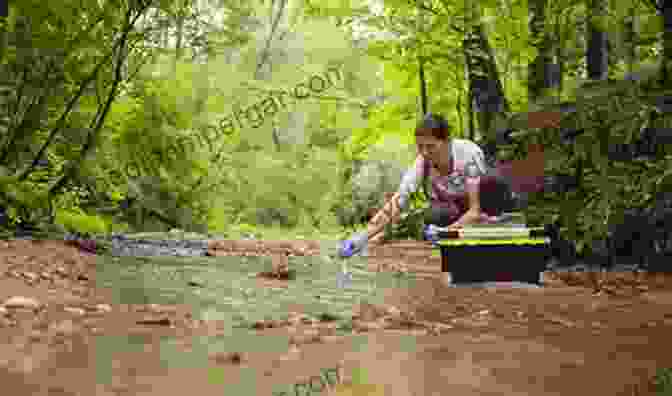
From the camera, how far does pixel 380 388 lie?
173 cm

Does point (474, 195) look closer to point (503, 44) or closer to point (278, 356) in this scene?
point (278, 356)

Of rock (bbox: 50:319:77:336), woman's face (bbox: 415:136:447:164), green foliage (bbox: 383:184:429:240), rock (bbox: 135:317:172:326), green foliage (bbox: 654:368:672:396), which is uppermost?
woman's face (bbox: 415:136:447:164)

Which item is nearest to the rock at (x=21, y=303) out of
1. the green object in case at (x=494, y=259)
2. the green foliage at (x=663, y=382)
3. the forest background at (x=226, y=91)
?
Result: the green object in case at (x=494, y=259)

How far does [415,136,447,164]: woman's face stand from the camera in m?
3.95

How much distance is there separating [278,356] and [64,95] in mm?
4898

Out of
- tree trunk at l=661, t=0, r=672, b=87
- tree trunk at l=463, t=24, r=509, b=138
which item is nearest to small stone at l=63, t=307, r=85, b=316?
tree trunk at l=661, t=0, r=672, b=87

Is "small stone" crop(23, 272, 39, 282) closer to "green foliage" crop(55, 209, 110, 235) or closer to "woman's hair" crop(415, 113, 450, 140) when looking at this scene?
"woman's hair" crop(415, 113, 450, 140)

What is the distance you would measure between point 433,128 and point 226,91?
1383 cm


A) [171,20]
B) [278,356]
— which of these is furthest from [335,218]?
[278,356]

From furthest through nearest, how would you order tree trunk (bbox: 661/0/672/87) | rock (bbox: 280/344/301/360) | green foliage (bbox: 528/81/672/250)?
tree trunk (bbox: 661/0/672/87), green foliage (bbox: 528/81/672/250), rock (bbox: 280/344/301/360)

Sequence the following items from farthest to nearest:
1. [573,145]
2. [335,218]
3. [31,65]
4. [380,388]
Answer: [335,218] < [573,145] < [31,65] < [380,388]

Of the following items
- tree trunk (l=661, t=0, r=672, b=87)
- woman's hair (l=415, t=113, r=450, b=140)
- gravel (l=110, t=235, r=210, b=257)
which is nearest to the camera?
woman's hair (l=415, t=113, r=450, b=140)

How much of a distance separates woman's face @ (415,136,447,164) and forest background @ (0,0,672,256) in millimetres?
1545

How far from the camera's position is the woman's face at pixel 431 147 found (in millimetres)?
3953
